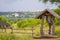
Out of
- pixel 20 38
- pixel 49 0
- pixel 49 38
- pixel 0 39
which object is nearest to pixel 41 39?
pixel 49 38

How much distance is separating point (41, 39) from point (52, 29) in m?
2.48

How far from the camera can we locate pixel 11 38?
14414 millimetres

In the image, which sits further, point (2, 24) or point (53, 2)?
point (53, 2)

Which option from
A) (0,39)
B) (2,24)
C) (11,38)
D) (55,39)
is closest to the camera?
(0,39)

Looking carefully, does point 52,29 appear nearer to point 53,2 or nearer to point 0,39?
point 53,2

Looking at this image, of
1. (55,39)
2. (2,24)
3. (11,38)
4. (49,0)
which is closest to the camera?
(11,38)

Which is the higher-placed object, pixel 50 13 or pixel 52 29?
pixel 50 13

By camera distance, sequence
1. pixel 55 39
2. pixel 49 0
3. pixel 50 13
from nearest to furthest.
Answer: pixel 55 39 < pixel 50 13 < pixel 49 0

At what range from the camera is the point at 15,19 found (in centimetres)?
5006

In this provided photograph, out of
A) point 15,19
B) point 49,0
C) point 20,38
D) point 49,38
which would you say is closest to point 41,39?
point 49,38

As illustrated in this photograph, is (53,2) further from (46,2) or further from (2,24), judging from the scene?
(2,24)

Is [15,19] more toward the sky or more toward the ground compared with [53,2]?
more toward the ground

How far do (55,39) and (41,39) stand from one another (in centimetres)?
116

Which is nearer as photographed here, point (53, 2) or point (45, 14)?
point (45, 14)
